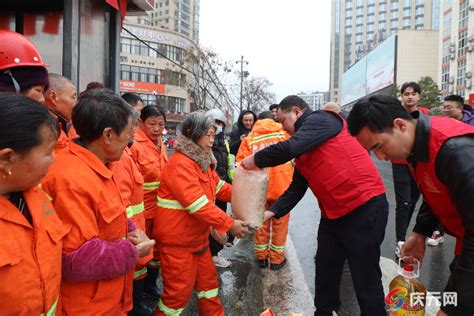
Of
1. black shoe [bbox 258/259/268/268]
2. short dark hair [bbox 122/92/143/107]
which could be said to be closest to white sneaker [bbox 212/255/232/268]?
black shoe [bbox 258/259/268/268]

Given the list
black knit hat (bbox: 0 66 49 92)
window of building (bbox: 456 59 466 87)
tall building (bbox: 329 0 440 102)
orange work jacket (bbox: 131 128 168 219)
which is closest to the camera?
black knit hat (bbox: 0 66 49 92)

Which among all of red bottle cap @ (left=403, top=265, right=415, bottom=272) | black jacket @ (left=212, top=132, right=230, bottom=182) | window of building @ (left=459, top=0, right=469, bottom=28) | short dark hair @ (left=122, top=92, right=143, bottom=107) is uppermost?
window of building @ (left=459, top=0, right=469, bottom=28)

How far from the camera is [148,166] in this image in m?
3.59

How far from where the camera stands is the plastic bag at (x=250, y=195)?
2.94 meters

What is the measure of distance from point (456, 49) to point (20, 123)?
5234 cm

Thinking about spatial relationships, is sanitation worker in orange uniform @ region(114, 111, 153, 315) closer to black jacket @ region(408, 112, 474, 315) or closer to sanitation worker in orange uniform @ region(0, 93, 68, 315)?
sanitation worker in orange uniform @ region(0, 93, 68, 315)

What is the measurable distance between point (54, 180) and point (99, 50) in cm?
382

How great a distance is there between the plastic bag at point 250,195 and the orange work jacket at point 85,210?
115 cm

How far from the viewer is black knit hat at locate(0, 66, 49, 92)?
231 cm

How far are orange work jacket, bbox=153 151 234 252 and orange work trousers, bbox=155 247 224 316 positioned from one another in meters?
0.07

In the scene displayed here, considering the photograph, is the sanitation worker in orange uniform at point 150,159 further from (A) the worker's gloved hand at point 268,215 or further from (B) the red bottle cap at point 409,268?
(B) the red bottle cap at point 409,268

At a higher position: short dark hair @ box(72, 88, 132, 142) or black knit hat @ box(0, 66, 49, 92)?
black knit hat @ box(0, 66, 49, 92)

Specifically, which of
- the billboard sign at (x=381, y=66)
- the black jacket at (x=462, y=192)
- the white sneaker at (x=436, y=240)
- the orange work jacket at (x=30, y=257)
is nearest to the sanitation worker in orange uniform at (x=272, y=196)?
the white sneaker at (x=436, y=240)

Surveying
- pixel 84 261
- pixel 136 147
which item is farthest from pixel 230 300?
pixel 84 261
